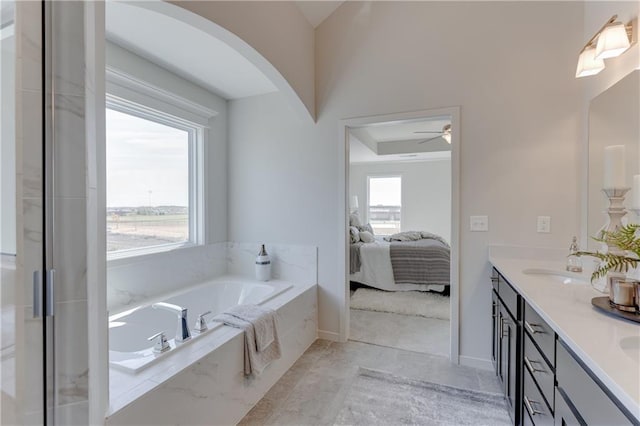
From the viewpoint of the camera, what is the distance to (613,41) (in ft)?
5.06

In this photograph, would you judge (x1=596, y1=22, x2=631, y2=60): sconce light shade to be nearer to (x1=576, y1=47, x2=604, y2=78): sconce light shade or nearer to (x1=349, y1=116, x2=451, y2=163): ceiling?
(x1=576, y1=47, x2=604, y2=78): sconce light shade

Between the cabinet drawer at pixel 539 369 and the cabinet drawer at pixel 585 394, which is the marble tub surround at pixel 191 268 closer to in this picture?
the cabinet drawer at pixel 539 369

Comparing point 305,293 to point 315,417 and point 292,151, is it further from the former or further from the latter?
point 292,151

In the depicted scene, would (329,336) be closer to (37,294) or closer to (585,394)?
(585,394)

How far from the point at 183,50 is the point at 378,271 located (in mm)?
3447

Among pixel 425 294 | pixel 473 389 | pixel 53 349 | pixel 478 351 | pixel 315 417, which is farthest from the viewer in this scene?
pixel 425 294

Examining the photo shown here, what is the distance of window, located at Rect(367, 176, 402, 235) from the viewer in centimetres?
770

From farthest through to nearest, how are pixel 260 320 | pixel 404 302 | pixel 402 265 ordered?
1. pixel 402 265
2. pixel 404 302
3. pixel 260 320

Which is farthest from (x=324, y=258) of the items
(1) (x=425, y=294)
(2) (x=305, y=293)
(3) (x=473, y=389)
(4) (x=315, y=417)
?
(1) (x=425, y=294)

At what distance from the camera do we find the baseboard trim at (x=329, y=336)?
283cm

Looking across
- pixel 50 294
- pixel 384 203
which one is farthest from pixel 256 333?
pixel 384 203

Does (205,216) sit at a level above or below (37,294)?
above

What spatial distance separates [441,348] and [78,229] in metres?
2.80

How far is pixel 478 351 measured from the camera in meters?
2.38
